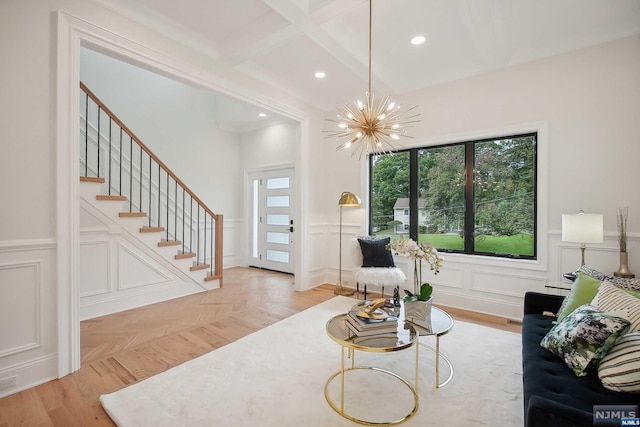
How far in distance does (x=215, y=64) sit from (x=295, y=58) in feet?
3.11

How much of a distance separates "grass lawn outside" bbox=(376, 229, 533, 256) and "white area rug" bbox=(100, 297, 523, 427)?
3.98 feet

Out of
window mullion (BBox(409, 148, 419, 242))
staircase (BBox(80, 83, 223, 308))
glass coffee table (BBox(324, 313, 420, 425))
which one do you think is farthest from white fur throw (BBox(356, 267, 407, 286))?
staircase (BBox(80, 83, 223, 308))

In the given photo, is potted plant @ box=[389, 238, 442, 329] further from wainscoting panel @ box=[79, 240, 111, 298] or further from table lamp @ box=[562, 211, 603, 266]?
wainscoting panel @ box=[79, 240, 111, 298]

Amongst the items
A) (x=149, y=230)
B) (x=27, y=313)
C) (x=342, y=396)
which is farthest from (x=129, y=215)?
(x=342, y=396)

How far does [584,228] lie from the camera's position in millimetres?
2766

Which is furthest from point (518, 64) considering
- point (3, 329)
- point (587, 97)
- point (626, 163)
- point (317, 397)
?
point (3, 329)

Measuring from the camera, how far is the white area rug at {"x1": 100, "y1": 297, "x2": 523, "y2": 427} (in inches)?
73.4

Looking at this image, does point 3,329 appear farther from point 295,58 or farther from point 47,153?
point 295,58

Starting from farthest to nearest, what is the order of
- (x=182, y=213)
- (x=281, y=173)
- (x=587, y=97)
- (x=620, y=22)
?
(x=281, y=173) → (x=182, y=213) → (x=587, y=97) → (x=620, y=22)

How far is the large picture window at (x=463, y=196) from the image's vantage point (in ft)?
12.2

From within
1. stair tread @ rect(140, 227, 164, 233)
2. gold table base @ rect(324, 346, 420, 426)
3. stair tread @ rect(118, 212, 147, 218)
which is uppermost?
stair tread @ rect(118, 212, 147, 218)

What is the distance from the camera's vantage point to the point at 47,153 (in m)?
2.30

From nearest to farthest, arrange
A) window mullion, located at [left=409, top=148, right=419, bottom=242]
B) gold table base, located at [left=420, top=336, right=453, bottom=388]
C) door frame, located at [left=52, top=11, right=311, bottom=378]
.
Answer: gold table base, located at [left=420, top=336, right=453, bottom=388], door frame, located at [left=52, top=11, right=311, bottom=378], window mullion, located at [left=409, top=148, right=419, bottom=242]

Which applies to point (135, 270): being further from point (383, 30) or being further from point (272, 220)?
point (383, 30)
